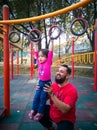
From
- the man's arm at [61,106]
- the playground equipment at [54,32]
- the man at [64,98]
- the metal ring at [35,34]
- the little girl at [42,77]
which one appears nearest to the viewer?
the man's arm at [61,106]

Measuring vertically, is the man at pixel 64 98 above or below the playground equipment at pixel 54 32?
below

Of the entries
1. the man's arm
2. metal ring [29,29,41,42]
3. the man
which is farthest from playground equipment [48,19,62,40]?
the man's arm

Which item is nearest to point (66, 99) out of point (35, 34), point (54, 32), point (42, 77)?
point (42, 77)

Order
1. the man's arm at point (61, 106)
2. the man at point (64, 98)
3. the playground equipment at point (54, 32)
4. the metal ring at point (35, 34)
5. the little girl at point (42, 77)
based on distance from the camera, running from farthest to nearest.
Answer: the metal ring at point (35, 34)
the playground equipment at point (54, 32)
the little girl at point (42, 77)
the man at point (64, 98)
the man's arm at point (61, 106)

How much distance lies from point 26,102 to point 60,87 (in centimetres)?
346

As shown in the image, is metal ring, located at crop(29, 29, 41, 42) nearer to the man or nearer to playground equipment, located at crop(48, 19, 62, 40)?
playground equipment, located at crop(48, 19, 62, 40)

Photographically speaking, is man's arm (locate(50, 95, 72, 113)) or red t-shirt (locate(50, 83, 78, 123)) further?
red t-shirt (locate(50, 83, 78, 123))

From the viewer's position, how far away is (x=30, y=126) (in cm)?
440

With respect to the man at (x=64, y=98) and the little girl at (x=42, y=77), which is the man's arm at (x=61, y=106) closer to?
the man at (x=64, y=98)

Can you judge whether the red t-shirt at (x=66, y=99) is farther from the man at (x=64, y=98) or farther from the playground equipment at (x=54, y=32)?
the playground equipment at (x=54, y=32)

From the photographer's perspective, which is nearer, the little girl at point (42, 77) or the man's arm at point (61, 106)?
the man's arm at point (61, 106)

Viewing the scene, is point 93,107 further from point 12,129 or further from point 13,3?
point 13,3

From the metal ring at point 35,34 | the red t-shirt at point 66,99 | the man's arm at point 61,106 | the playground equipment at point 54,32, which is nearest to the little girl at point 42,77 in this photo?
the playground equipment at point 54,32

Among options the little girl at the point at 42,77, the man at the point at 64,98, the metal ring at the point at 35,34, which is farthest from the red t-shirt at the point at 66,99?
the metal ring at the point at 35,34
